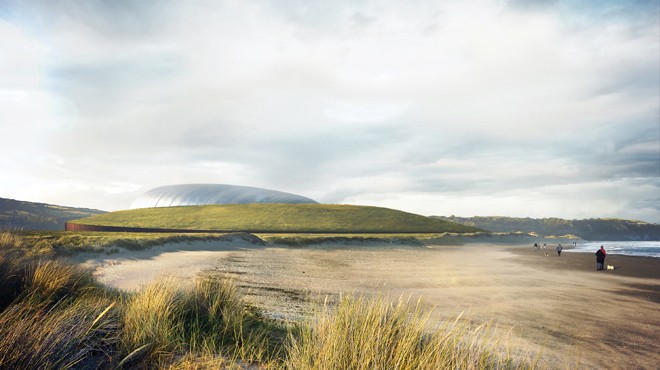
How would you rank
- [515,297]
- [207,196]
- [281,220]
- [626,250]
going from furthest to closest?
[207,196] → [281,220] → [626,250] → [515,297]

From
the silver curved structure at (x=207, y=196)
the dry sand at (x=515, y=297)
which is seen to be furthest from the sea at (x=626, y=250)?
the silver curved structure at (x=207, y=196)

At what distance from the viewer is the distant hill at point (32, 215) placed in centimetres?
12255

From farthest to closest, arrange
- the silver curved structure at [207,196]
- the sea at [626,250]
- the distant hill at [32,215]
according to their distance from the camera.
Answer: the silver curved structure at [207,196] → the distant hill at [32,215] → the sea at [626,250]

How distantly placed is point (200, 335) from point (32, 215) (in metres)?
169

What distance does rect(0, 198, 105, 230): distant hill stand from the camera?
122550mm

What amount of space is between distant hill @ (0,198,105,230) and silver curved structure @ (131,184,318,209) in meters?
29.1

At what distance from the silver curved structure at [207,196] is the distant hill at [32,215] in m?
29.1

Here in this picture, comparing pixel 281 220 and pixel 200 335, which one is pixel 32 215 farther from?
pixel 200 335

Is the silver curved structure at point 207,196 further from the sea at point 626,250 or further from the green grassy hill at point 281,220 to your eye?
the sea at point 626,250

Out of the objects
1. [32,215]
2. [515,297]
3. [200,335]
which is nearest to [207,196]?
[32,215]

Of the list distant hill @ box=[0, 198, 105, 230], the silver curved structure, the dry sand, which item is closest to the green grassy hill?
the silver curved structure

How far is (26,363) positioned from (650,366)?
10731 millimetres

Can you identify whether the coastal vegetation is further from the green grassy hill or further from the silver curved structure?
the silver curved structure

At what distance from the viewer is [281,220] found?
289 ft
